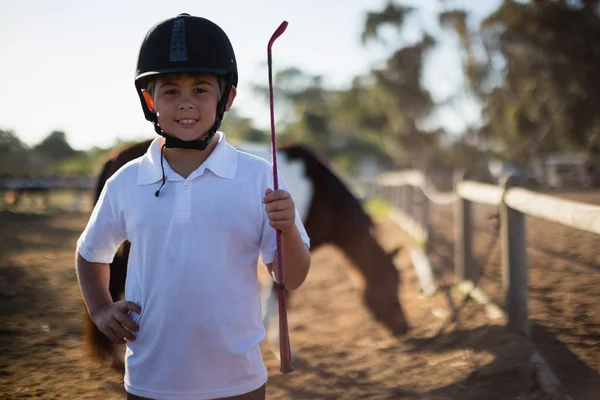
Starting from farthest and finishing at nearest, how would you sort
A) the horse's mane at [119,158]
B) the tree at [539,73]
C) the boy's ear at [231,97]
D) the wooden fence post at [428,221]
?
the tree at [539,73]
the wooden fence post at [428,221]
the horse's mane at [119,158]
the boy's ear at [231,97]

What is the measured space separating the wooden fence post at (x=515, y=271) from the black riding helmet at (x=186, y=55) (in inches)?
99.0

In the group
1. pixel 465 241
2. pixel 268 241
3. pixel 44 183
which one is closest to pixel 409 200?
pixel 465 241

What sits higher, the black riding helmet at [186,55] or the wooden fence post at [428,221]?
the black riding helmet at [186,55]

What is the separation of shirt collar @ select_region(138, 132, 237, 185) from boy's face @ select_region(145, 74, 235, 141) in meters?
0.08

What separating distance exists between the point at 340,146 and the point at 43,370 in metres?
61.9

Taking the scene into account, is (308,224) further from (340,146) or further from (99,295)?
(340,146)

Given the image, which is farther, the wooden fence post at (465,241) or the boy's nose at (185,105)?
the wooden fence post at (465,241)

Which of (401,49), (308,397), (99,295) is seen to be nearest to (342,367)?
(308,397)

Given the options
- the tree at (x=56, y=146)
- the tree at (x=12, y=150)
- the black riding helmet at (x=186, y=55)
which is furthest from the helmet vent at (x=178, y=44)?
the tree at (x=12, y=150)

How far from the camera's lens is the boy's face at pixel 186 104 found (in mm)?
1689

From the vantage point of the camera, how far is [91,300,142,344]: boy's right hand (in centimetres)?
159

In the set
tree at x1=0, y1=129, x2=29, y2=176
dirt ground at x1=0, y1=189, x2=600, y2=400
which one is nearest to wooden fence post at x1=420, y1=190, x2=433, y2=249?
dirt ground at x1=0, y1=189, x2=600, y2=400

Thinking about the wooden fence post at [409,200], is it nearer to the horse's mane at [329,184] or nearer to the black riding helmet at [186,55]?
the horse's mane at [329,184]

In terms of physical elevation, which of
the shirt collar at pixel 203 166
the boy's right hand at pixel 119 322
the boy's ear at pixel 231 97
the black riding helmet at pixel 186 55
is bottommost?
the boy's right hand at pixel 119 322
